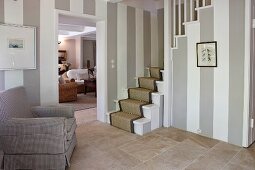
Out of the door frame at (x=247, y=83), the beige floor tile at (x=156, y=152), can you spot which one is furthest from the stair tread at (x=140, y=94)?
the door frame at (x=247, y=83)

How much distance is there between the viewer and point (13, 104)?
2600mm

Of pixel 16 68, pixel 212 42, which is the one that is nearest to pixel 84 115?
pixel 16 68

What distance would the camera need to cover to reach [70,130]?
8.69 feet

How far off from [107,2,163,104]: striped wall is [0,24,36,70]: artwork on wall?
156cm

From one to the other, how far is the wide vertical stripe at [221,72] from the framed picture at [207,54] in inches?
2.4

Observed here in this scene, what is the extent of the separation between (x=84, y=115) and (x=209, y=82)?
9.52 ft

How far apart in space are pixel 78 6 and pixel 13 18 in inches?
45.0

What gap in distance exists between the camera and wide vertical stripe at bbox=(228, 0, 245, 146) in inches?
120

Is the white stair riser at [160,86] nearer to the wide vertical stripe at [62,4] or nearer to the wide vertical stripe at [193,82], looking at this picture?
the wide vertical stripe at [193,82]

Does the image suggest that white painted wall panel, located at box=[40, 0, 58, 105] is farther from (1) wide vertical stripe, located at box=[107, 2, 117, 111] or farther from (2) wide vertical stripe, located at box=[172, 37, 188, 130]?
(2) wide vertical stripe, located at box=[172, 37, 188, 130]

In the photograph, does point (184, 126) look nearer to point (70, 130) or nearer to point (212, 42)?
point (212, 42)

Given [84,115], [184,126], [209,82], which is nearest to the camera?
[209,82]

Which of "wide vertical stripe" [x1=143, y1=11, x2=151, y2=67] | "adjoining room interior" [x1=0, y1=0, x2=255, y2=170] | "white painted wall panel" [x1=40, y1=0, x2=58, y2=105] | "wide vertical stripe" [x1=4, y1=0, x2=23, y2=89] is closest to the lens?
"adjoining room interior" [x1=0, y1=0, x2=255, y2=170]

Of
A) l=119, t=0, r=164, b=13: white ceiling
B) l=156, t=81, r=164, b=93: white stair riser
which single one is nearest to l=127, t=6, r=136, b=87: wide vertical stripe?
l=119, t=0, r=164, b=13: white ceiling
